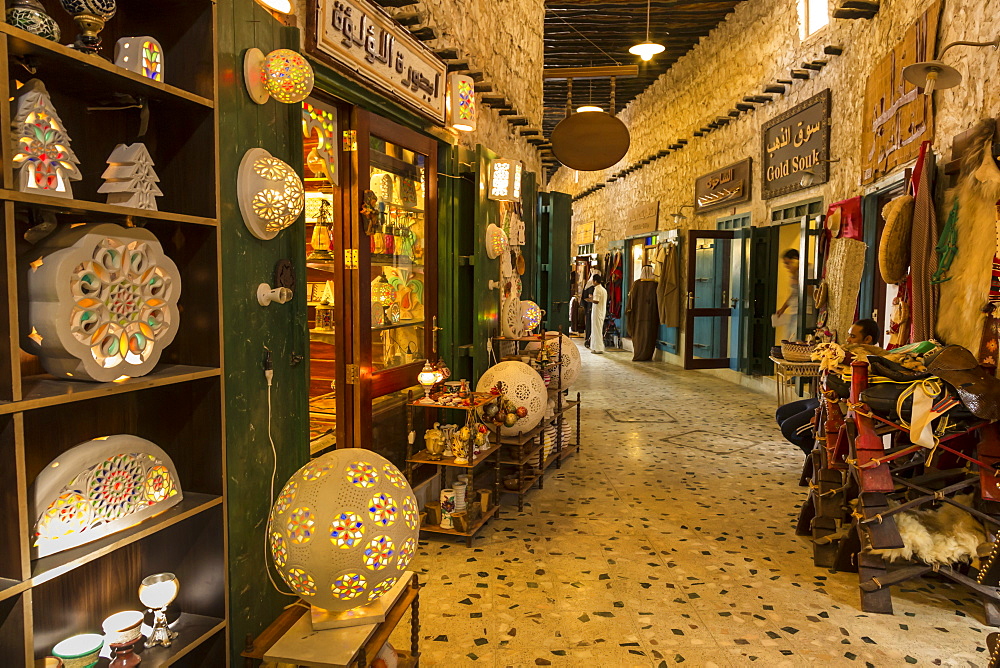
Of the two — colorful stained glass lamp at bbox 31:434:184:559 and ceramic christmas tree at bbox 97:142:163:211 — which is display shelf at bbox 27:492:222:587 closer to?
colorful stained glass lamp at bbox 31:434:184:559

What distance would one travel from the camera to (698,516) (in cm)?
397

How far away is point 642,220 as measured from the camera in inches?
486

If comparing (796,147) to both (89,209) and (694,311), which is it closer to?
(694,311)

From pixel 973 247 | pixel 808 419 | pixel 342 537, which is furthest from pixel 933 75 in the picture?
pixel 342 537

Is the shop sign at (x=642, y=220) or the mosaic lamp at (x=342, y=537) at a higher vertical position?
the shop sign at (x=642, y=220)

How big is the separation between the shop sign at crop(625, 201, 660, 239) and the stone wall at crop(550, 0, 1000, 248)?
17cm

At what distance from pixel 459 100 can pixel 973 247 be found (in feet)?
9.97

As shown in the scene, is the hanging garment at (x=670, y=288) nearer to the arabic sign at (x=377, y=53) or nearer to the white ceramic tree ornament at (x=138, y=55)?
the arabic sign at (x=377, y=53)

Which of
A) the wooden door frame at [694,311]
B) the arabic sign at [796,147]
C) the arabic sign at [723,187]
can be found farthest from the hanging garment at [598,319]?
the arabic sign at [796,147]

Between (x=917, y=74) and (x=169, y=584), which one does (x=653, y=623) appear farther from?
(x=917, y=74)

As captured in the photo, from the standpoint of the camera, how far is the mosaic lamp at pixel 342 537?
183cm

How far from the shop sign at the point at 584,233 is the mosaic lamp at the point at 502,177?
38.4 feet

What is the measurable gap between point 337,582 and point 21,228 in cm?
121

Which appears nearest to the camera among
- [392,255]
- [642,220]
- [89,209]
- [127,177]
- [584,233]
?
[89,209]
